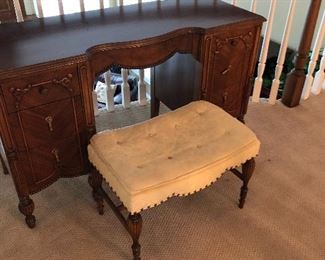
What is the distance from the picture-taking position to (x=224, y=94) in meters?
1.72

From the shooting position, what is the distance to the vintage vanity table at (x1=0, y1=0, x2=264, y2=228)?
1.20m

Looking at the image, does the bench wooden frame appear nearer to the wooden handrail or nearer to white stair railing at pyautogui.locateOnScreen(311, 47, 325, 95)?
the wooden handrail

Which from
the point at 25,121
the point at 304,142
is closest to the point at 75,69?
the point at 25,121

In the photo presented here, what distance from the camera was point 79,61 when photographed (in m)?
1.22

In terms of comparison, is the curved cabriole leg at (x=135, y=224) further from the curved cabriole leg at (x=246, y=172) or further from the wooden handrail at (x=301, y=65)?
the wooden handrail at (x=301, y=65)

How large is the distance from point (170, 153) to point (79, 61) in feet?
1.46

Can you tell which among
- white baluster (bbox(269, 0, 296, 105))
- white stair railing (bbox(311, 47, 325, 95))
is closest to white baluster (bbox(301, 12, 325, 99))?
white stair railing (bbox(311, 47, 325, 95))

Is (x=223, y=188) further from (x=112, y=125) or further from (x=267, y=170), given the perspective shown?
(x=112, y=125)

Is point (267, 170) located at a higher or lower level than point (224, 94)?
lower

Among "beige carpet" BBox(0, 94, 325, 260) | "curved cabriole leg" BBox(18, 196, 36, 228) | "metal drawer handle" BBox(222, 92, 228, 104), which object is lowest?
"beige carpet" BBox(0, 94, 325, 260)

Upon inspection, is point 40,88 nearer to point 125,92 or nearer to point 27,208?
point 27,208

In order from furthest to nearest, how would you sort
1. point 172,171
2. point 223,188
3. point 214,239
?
point 223,188, point 214,239, point 172,171

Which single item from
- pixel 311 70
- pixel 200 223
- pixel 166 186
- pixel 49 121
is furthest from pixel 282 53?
pixel 49 121

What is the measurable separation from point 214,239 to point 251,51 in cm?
86
